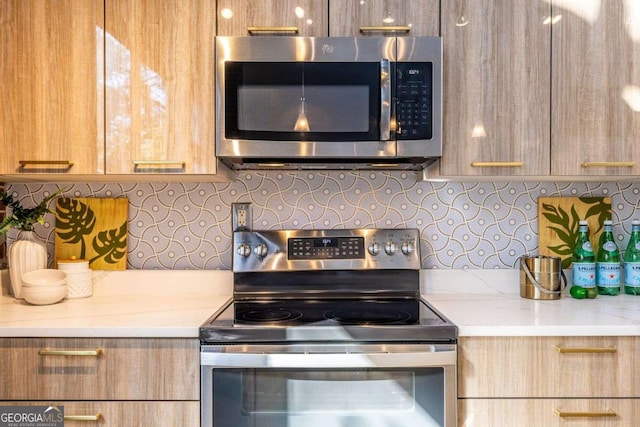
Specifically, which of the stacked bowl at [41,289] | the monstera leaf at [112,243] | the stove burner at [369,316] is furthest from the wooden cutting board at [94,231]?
the stove burner at [369,316]

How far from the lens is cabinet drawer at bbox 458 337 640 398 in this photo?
138 centimetres

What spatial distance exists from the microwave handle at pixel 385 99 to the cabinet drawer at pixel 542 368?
0.73m

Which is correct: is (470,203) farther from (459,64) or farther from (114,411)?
(114,411)

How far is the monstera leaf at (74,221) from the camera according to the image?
196 cm

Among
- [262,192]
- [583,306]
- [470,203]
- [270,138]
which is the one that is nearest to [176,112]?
[270,138]

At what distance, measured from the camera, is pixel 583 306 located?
1655mm

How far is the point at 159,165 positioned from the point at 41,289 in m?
0.61

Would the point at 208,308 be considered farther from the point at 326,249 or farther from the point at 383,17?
the point at 383,17

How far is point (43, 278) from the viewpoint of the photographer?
1.73 m

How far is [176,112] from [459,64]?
3.32 ft

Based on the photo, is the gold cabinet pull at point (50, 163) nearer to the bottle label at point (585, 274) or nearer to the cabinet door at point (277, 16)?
the cabinet door at point (277, 16)

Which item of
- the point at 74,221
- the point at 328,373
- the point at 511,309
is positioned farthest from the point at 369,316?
the point at 74,221

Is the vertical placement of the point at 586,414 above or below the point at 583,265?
below

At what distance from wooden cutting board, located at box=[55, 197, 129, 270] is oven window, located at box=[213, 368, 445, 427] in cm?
93
